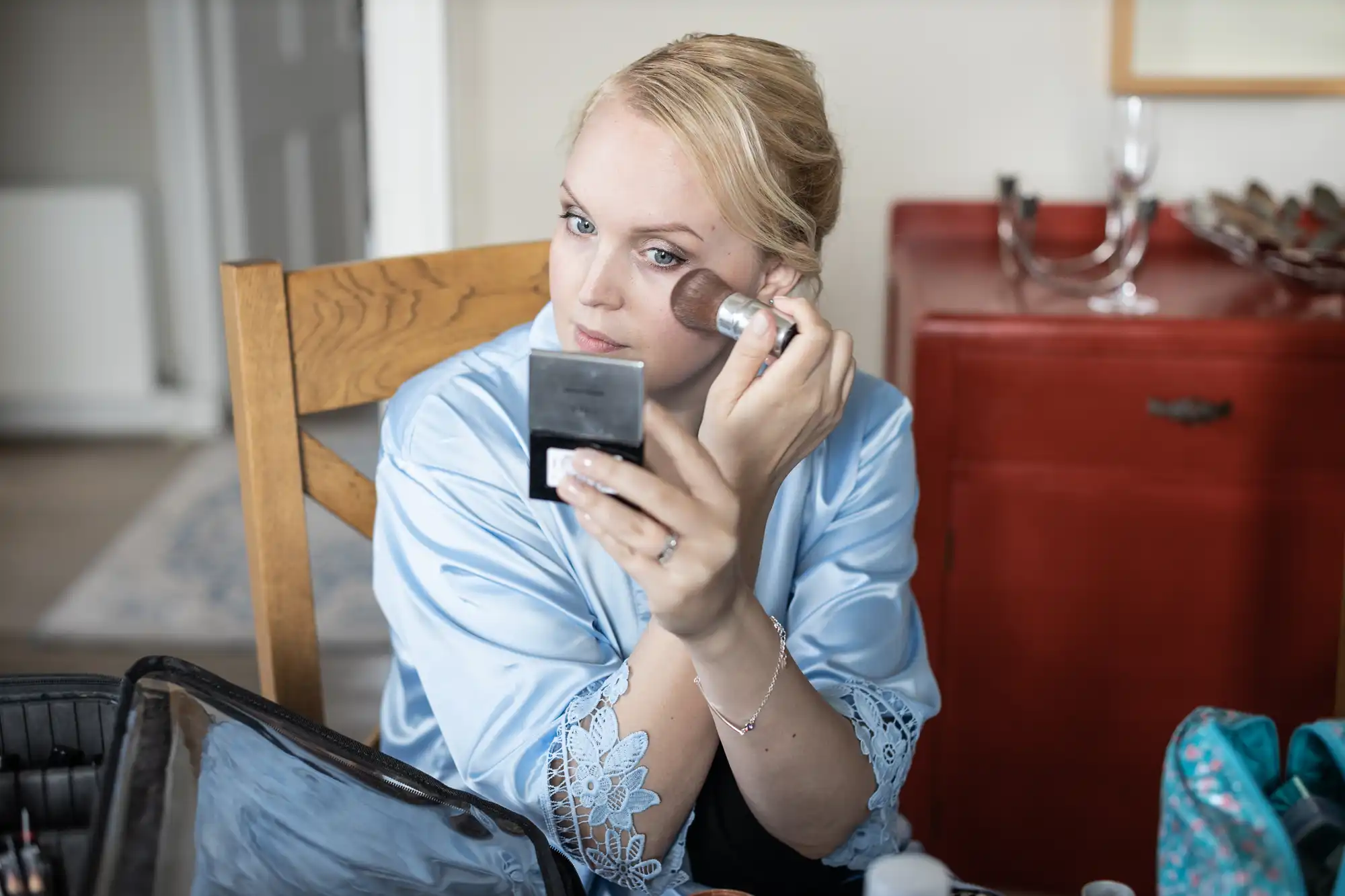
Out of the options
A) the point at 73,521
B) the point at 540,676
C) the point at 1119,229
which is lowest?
the point at 73,521

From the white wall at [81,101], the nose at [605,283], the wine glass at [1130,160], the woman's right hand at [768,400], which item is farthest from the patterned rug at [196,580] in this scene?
the woman's right hand at [768,400]

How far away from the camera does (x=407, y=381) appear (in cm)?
111

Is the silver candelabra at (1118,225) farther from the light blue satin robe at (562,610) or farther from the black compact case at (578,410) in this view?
the black compact case at (578,410)

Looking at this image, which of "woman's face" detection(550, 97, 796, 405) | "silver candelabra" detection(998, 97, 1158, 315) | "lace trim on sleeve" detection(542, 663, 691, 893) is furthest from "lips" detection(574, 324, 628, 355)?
"silver candelabra" detection(998, 97, 1158, 315)

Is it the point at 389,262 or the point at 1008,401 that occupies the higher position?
the point at 389,262

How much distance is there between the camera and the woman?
837 millimetres

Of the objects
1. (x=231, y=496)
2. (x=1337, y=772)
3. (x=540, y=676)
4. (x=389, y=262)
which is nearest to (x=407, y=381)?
(x=389, y=262)

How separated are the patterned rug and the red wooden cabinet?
126cm

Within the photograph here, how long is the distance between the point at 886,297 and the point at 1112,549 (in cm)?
54

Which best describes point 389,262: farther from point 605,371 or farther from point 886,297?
point 886,297

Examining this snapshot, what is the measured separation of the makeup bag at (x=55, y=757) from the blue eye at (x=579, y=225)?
435mm

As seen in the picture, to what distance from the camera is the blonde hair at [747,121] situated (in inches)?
35.9

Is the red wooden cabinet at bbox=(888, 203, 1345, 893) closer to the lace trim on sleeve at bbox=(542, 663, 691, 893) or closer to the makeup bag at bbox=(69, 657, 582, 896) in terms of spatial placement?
the lace trim on sleeve at bbox=(542, 663, 691, 893)

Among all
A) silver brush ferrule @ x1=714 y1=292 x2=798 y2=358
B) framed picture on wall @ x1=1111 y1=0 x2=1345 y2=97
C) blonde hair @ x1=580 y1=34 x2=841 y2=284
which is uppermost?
framed picture on wall @ x1=1111 y1=0 x2=1345 y2=97
